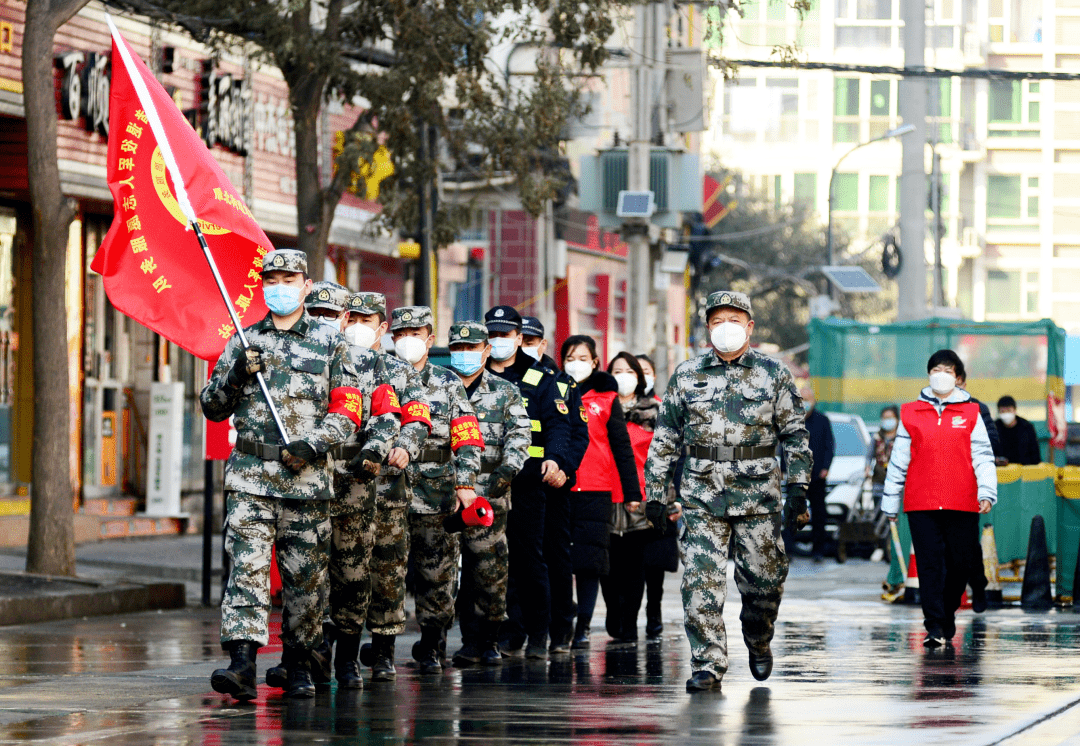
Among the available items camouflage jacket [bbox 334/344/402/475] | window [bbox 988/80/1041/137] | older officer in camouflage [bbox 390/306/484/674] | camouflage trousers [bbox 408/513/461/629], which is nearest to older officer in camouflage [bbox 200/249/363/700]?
camouflage jacket [bbox 334/344/402/475]

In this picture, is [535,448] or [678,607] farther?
[678,607]

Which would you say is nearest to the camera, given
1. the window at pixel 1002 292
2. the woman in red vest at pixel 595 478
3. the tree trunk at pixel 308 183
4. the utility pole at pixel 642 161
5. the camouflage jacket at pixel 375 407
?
the camouflage jacket at pixel 375 407

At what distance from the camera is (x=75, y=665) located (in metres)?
11.4

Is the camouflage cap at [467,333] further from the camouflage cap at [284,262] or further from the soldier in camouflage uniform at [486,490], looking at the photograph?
the camouflage cap at [284,262]

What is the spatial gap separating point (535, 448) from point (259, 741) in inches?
168

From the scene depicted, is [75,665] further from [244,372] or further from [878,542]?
[878,542]

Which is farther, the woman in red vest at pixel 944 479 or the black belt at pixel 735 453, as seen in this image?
the woman in red vest at pixel 944 479

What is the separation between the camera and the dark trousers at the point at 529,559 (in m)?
12.0

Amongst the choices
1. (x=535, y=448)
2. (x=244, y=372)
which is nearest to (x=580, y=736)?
(x=244, y=372)

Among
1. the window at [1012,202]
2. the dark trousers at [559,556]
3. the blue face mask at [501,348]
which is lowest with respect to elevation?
the dark trousers at [559,556]

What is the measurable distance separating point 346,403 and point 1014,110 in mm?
83208

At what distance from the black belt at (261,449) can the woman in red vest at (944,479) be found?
5175mm

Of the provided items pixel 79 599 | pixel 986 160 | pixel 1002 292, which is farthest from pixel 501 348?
pixel 986 160

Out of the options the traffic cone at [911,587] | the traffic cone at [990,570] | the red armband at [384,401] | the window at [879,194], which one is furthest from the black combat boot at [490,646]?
the window at [879,194]
